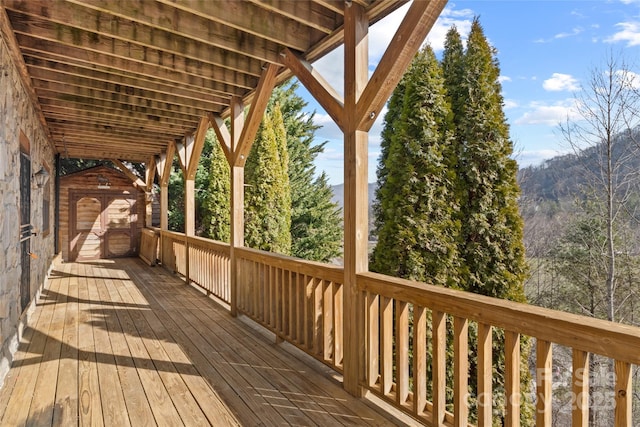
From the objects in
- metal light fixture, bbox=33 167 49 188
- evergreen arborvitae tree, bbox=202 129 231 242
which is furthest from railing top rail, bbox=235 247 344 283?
evergreen arborvitae tree, bbox=202 129 231 242

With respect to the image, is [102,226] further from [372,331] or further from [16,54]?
[372,331]

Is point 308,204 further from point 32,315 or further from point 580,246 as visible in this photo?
point 32,315

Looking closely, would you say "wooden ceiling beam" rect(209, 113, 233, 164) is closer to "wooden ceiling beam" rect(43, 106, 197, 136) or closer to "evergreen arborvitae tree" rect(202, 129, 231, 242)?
"wooden ceiling beam" rect(43, 106, 197, 136)

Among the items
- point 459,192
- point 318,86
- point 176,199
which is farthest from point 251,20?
point 176,199

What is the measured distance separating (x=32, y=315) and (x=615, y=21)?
13.0m

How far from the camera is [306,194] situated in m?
13.4

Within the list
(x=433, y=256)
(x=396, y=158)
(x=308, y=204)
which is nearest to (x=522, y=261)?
(x=433, y=256)

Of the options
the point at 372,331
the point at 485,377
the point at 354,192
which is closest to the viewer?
the point at 485,377

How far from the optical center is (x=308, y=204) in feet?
43.9

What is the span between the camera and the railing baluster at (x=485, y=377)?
1697 millimetres

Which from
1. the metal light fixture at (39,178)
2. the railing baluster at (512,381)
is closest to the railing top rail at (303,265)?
→ the railing baluster at (512,381)

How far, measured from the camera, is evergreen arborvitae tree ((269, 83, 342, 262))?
1306 centimetres

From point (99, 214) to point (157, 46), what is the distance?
851 cm

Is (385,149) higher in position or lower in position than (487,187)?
higher
